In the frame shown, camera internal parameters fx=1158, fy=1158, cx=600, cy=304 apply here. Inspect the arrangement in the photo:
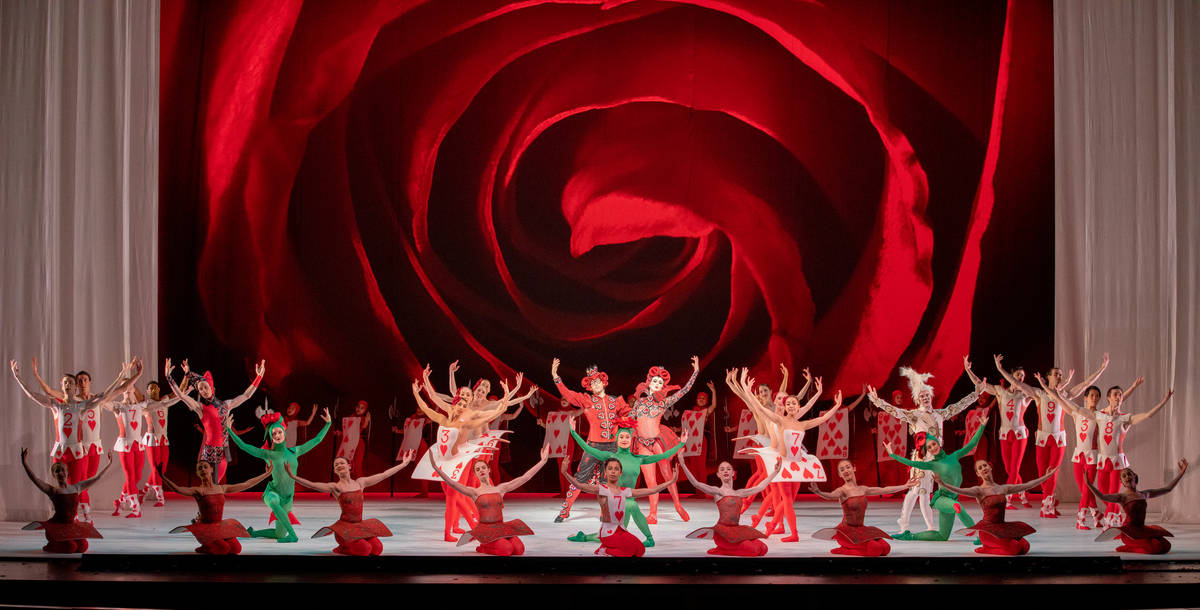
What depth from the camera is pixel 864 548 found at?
6691 mm

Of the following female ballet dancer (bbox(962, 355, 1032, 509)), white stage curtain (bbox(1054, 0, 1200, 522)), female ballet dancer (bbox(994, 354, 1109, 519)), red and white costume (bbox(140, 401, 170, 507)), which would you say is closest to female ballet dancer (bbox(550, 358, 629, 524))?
female ballet dancer (bbox(994, 354, 1109, 519))

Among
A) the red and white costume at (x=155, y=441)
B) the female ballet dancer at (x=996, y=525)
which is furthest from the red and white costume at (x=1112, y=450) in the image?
the red and white costume at (x=155, y=441)

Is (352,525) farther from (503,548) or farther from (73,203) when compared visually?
(73,203)

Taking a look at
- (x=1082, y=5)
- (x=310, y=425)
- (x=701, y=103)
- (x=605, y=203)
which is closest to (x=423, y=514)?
(x=310, y=425)

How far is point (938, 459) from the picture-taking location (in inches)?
301

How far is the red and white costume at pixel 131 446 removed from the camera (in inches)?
381

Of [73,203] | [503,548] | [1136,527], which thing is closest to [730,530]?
[503,548]

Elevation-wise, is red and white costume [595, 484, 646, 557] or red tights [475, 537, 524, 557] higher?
red and white costume [595, 484, 646, 557]

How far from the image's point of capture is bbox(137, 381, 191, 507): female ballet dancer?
9.98 m

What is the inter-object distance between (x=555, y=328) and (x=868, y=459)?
3.59 m

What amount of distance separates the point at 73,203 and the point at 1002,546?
8.29m

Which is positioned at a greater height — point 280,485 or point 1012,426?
point 1012,426

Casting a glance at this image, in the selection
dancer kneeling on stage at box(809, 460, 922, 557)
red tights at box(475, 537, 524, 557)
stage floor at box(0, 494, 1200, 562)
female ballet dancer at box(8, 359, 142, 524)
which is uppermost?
female ballet dancer at box(8, 359, 142, 524)

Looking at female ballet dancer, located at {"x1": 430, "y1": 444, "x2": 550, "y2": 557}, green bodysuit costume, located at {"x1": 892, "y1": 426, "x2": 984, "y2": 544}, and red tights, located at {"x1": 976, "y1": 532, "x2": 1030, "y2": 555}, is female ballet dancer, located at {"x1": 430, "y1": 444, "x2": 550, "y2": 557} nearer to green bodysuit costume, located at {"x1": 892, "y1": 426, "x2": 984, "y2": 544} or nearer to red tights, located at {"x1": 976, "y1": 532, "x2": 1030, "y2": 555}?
green bodysuit costume, located at {"x1": 892, "y1": 426, "x2": 984, "y2": 544}
